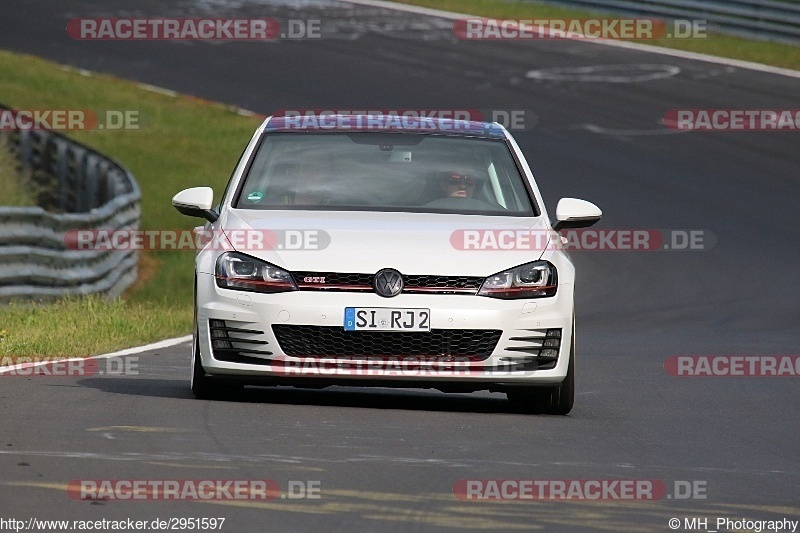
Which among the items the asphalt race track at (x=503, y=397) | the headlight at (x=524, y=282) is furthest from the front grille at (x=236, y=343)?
the headlight at (x=524, y=282)

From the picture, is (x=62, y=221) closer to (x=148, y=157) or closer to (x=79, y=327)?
(x=79, y=327)

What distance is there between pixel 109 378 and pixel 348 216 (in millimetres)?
1898

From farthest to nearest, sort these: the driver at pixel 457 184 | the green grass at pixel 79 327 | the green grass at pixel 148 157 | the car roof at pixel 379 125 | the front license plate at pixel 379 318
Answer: the green grass at pixel 148 157, the green grass at pixel 79 327, the car roof at pixel 379 125, the driver at pixel 457 184, the front license plate at pixel 379 318

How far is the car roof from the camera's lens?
1070cm

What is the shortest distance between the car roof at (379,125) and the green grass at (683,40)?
2294 centimetres

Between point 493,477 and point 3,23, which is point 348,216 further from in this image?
point 3,23

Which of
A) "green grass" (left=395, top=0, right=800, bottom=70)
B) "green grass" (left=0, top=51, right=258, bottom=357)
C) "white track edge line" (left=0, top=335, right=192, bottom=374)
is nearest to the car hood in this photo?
"white track edge line" (left=0, top=335, right=192, bottom=374)

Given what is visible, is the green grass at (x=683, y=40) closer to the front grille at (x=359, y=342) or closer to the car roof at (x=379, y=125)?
the car roof at (x=379, y=125)

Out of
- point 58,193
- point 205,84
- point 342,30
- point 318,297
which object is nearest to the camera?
point 318,297

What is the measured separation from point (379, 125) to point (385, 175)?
19.8 inches

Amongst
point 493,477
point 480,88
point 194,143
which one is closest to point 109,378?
point 493,477

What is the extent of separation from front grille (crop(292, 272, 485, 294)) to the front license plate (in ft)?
0.33

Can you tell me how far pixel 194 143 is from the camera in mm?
29828

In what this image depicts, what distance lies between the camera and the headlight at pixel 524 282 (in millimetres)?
9414
